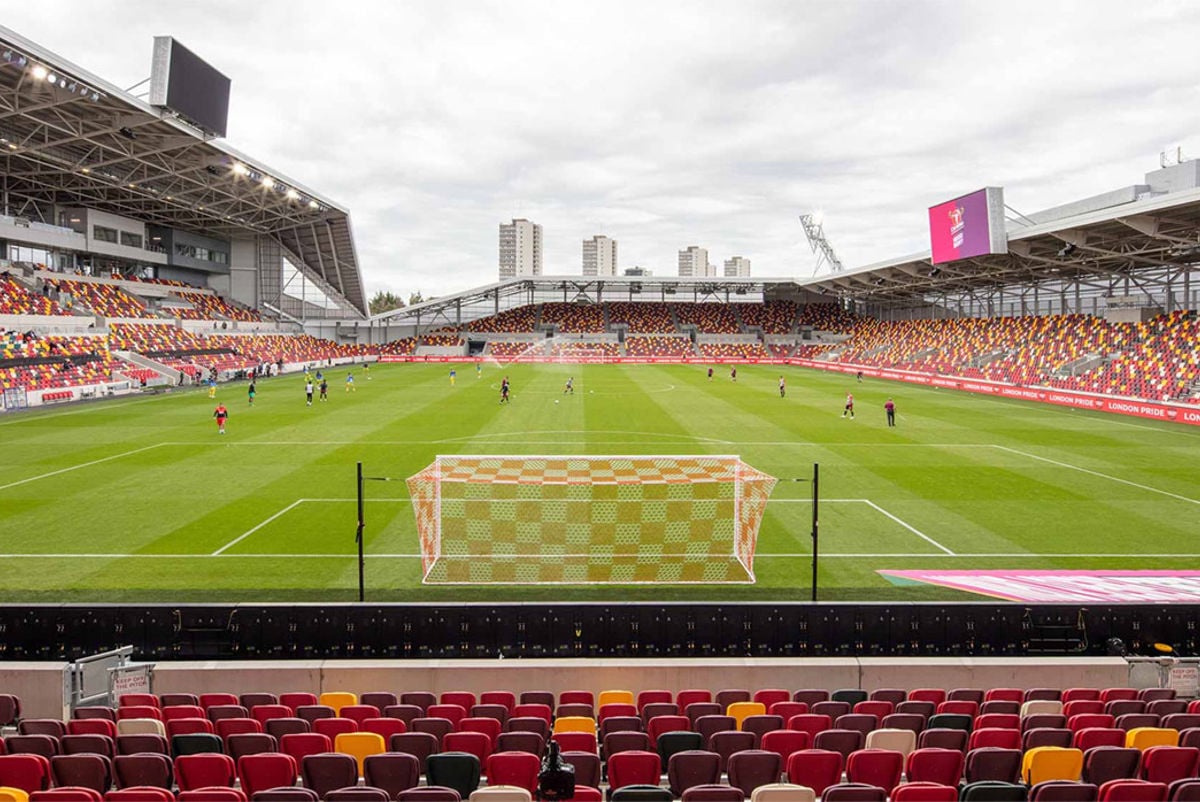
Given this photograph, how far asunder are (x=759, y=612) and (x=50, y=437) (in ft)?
99.0

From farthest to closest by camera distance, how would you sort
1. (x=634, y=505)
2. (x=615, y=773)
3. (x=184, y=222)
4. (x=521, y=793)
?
(x=184, y=222) < (x=634, y=505) < (x=615, y=773) < (x=521, y=793)

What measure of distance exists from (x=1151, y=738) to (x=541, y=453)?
20.1 m

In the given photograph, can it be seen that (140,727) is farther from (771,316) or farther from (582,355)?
(771,316)

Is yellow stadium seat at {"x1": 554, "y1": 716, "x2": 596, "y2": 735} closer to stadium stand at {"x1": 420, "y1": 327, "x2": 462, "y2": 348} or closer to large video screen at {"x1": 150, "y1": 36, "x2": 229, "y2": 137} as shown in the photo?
large video screen at {"x1": 150, "y1": 36, "x2": 229, "y2": 137}

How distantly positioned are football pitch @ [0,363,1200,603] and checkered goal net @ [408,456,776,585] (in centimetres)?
54

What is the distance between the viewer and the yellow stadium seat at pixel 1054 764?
5691 mm

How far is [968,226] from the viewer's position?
48438 millimetres

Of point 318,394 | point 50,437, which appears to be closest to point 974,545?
point 50,437

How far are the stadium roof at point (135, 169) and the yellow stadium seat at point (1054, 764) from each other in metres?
41.5

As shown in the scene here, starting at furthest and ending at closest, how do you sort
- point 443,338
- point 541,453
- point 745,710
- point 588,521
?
point 443,338
point 541,453
point 588,521
point 745,710

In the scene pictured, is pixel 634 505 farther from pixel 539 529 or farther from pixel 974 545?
pixel 974 545

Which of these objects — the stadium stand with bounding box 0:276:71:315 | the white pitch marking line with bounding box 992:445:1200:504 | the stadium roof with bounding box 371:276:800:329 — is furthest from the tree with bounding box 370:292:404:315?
the white pitch marking line with bounding box 992:445:1200:504

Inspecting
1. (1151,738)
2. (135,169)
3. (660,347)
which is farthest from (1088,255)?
(135,169)

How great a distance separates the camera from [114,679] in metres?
8.41
